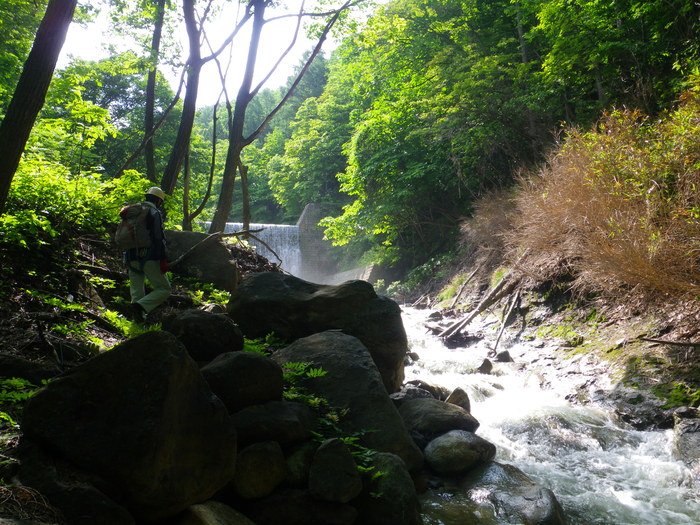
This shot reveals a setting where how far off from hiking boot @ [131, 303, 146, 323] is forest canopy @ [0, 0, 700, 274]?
1.77 meters

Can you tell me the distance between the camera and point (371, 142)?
21.6 m

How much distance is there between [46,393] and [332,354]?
2780 mm

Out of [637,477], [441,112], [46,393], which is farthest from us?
[441,112]

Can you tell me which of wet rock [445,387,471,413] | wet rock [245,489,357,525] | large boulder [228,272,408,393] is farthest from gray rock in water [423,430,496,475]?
wet rock [245,489,357,525]

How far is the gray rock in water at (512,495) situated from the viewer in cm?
381

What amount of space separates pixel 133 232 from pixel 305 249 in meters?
25.0

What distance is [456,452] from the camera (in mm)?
4574

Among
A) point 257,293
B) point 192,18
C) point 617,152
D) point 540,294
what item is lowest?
point 540,294

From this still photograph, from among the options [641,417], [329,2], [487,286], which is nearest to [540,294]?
[487,286]

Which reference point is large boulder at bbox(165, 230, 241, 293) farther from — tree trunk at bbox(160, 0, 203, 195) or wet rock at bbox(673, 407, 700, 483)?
wet rock at bbox(673, 407, 700, 483)

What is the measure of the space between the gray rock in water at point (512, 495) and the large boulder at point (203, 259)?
542 cm

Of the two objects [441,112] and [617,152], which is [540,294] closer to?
[617,152]

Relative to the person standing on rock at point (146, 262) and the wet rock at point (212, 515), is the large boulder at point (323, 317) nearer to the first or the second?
the person standing on rock at point (146, 262)

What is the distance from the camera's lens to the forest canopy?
8.79 meters
